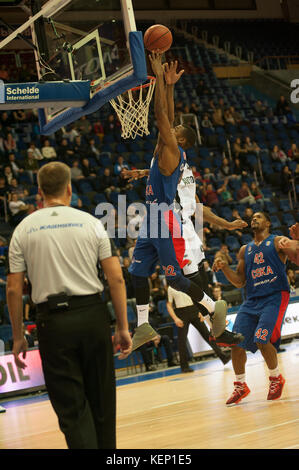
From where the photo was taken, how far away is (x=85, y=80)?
25.4ft

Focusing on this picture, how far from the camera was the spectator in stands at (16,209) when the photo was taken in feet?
46.6

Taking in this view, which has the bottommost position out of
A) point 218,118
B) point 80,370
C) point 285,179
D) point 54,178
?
point 80,370

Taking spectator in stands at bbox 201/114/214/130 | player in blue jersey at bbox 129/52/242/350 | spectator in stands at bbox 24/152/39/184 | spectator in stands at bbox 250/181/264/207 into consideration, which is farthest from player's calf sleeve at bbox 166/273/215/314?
spectator in stands at bbox 201/114/214/130

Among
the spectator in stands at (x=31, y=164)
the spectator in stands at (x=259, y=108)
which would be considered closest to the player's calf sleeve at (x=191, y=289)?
the spectator in stands at (x=31, y=164)

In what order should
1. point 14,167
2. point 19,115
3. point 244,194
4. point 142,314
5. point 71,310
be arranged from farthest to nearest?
1. point 244,194
2. point 19,115
3. point 14,167
4. point 142,314
5. point 71,310

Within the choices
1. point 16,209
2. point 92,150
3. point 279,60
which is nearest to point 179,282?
point 16,209

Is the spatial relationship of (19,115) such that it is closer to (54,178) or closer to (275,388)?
(275,388)

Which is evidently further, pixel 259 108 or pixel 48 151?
pixel 259 108

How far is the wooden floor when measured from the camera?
5484mm

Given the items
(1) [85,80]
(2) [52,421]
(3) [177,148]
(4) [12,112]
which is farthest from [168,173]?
(4) [12,112]

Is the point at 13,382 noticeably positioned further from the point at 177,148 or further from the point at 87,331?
the point at 87,331

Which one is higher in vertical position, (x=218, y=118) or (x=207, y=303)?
(x=218, y=118)

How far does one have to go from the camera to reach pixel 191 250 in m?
7.06

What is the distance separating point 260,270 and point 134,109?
2.44 metres
